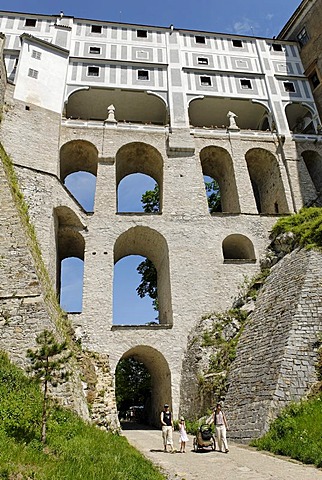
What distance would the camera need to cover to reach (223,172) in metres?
26.0

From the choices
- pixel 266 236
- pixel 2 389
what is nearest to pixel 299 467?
pixel 2 389

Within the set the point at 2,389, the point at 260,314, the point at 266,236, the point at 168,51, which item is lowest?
the point at 2,389

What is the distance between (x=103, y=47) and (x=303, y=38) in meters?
16.7

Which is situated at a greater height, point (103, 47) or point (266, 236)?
point (103, 47)

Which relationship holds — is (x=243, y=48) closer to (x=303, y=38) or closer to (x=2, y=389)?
(x=303, y=38)

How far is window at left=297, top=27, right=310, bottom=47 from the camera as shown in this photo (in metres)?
30.8

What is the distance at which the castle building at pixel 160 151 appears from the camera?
18656 mm

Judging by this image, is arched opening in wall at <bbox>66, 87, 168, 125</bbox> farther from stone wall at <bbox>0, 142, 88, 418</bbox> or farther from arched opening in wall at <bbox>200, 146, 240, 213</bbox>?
stone wall at <bbox>0, 142, 88, 418</bbox>

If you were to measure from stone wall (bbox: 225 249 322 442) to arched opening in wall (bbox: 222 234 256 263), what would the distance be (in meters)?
4.93

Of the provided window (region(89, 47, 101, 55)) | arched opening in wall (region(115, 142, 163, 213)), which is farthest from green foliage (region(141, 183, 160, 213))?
window (region(89, 47, 101, 55))

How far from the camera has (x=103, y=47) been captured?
28.2m

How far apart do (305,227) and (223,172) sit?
9.36 m

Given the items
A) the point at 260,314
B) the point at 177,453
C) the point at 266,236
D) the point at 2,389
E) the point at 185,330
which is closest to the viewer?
the point at 2,389

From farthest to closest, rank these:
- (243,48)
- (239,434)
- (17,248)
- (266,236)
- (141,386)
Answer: (243,48), (141,386), (266,236), (17,248), (239,434)
